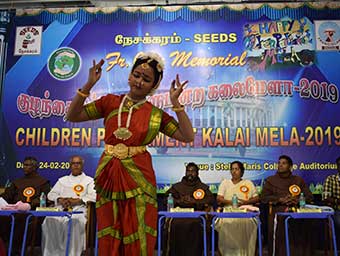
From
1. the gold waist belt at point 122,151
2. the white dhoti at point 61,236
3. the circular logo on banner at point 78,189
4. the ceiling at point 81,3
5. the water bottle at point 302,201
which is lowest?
the white dhoti at point 61,236

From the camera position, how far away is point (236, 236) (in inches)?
173

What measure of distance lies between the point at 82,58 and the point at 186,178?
215 cm

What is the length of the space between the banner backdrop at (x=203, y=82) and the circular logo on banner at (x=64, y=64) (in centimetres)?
1

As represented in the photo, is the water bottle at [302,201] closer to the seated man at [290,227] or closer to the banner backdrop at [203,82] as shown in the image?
the seated man at [290,227]

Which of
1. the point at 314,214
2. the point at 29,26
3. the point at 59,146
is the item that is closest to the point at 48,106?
the point at 59,146

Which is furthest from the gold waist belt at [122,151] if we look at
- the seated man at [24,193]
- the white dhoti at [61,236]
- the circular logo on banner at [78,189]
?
the circular logo on banner at [78,189]

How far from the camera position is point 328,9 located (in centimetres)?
549

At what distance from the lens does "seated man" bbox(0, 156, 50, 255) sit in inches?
174

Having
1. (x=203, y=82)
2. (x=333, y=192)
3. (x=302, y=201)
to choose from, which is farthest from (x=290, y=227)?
(x=203, y=82)

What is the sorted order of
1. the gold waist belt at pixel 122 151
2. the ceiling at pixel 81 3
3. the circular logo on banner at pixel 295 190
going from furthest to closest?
the ceiling at pixel 81 3, the circular logo on banner at pixel 295 190, the gold waist belt at pixel 122 151

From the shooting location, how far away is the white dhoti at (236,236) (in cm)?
438

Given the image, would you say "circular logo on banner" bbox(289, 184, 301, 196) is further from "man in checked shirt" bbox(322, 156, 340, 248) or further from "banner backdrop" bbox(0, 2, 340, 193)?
"banner backdrop" bbox(0, 2, 340, 193)

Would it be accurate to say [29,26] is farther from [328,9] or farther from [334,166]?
[334,166]

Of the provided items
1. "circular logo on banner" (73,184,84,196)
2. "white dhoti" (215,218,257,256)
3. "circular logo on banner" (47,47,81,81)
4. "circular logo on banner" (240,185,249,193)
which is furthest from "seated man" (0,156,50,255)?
"circular logo on banner" (240,185,249,193)
